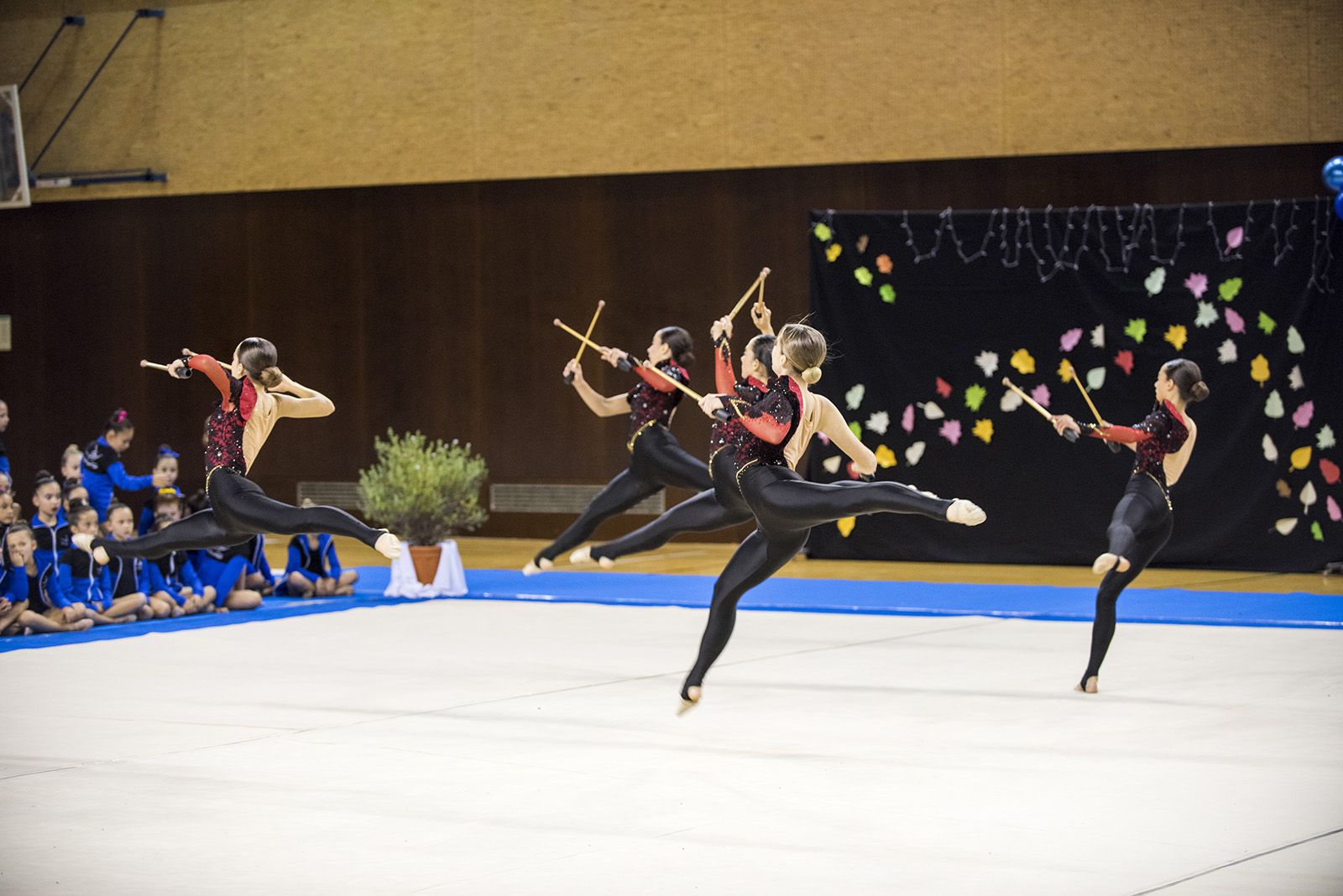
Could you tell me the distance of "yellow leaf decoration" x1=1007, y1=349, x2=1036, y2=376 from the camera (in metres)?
10.8

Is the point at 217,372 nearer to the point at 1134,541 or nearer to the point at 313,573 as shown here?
the point at 1134,541

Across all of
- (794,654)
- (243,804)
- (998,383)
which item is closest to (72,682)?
(243,804)

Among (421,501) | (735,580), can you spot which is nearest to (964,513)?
(735,580)

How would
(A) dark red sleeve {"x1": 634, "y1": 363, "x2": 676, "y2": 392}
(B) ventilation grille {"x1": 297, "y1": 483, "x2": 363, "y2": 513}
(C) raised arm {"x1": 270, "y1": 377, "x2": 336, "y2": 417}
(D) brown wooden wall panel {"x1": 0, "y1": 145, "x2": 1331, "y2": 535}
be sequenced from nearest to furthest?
(C) raised arm {"x1": 270, "y1": 377, "x2": 336, "y2": 417} → (A) dark red sleeve {"x1": 634, "y1": 363, "x2": 676, "y2": 392} → (D) brown wooden wall panel {"x1": 0, "y1": 145, "x2": 1331, "y2": 535} → (B) ventilation grille {"x1": 297, "y1": 483, "x2": 363, "y2": 513}

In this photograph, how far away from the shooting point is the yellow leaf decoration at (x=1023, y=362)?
10773mm

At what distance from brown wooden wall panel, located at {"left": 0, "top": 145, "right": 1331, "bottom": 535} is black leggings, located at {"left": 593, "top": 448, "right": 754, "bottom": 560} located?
5384 millimetres

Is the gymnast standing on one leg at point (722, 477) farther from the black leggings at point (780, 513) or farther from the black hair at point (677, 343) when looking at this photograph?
the black hair at point (677, 343)

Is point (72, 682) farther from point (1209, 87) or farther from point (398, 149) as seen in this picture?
point (1209, 87)

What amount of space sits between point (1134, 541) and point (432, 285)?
7747mm

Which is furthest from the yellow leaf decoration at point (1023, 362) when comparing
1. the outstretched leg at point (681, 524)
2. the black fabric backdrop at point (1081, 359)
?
the outstretched leg at point (681, 524)

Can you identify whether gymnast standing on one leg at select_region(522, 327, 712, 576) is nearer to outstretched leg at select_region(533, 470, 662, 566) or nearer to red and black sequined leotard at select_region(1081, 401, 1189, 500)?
outstretched leg at select_region(533, 470, 662, 566)

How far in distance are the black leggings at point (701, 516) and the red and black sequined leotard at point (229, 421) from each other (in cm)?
150

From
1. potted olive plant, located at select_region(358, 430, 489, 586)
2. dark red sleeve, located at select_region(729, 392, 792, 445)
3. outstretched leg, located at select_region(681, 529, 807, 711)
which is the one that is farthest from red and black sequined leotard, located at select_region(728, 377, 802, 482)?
potted olive plant, located at select_region(358, 430, 489, 586)

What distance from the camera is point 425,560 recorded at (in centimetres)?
1004
